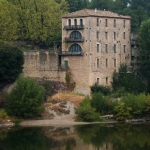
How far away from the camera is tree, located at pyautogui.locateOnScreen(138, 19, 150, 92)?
9706 centimetres

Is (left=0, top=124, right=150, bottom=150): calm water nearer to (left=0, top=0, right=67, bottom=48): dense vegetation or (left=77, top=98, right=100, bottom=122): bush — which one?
(left=77, top=98, right=100, bottom=122): bush

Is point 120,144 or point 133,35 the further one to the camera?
point 133,35

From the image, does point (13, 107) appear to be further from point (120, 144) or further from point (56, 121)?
point (120, 144)

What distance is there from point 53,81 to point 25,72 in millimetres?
4310

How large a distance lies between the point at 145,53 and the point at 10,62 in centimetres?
2214

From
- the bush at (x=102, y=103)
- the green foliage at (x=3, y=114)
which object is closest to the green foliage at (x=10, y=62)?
the green foliage at (x=3, y=114)

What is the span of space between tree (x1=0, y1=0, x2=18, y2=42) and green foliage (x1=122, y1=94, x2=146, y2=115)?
17.7m

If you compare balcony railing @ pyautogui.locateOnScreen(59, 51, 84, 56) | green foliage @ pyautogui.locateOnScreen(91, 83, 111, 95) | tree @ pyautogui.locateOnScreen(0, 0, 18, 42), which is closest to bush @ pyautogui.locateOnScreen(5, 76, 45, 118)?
tree @ pyautogui.locateOnScreen(0, 0, 18, 42)

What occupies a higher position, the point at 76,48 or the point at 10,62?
the point at 76,48

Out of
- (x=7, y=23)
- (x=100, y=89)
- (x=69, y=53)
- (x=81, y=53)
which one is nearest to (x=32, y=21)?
(x=7, y=23)

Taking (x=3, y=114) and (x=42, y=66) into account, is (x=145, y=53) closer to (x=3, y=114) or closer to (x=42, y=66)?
(x=42, y=66)

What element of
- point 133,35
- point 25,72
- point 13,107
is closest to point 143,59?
point 133,35

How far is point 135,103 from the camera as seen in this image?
85.1 m

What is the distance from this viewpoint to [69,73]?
9319cm
